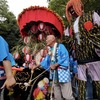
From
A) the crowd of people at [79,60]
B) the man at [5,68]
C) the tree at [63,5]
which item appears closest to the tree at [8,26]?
the tree at [63,5]

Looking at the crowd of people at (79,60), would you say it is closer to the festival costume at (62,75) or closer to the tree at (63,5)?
the festival costume at (62,75)

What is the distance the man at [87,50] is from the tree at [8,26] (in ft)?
52.2

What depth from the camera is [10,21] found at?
23.4 meters

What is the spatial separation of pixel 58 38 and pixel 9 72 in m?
2.73

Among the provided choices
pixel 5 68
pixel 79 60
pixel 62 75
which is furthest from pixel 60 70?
pixel 5 68

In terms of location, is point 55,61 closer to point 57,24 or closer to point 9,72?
point 57,24

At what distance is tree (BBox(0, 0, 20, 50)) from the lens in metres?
20.5

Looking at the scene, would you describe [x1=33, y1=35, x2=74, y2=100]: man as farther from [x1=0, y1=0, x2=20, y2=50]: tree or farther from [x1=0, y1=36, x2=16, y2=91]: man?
[x1=0, y1=0, x2=20, y2=50]: tree

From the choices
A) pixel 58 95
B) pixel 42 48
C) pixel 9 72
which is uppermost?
pixel 42 48

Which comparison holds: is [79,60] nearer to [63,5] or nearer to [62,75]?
[62,75]

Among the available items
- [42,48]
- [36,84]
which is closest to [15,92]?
[36,84]

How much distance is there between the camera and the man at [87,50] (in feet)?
13.1

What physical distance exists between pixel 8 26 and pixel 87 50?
1861 centimetres

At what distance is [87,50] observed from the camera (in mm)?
4078
